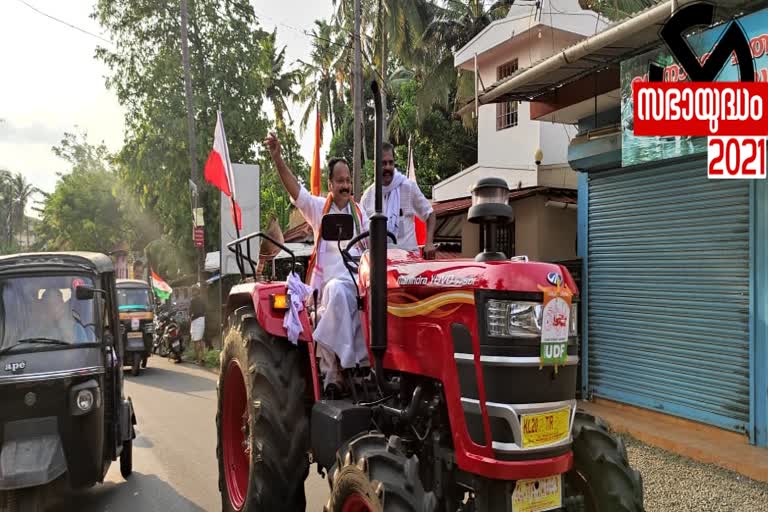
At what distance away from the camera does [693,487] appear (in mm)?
5023

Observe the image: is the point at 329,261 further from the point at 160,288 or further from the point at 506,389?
the point at 160,288

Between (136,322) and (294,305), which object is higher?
(294,305)

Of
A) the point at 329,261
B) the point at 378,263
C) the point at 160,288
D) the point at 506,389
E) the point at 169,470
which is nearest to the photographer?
the point at 506,389

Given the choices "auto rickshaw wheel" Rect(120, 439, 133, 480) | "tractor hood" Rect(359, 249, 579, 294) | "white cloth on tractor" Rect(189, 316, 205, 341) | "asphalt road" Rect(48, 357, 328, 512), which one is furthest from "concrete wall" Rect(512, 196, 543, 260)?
"tractor hood" Rect(359, 249, 579, 294)

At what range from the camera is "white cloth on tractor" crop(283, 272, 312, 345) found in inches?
149

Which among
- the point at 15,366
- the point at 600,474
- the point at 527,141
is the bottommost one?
the point at 600,474

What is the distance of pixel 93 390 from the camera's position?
448 cm

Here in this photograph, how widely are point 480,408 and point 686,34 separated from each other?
5.65 meters

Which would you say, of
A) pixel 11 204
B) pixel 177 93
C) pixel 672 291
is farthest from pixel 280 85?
pixel 11 204

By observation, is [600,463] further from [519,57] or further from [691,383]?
[519,57]

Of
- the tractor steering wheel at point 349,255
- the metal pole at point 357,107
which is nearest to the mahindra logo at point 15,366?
the tractor steering wheel at point 349,255

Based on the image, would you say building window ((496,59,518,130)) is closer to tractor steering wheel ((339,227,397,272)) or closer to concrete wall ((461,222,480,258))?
concrete wall ((461,222,480,258))

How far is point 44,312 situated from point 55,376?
1.94 feet

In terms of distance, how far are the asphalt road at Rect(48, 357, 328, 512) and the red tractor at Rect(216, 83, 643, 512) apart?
2128 mm
